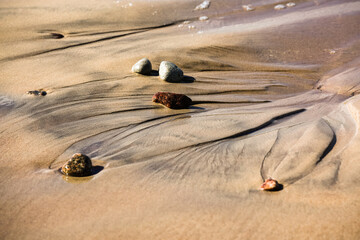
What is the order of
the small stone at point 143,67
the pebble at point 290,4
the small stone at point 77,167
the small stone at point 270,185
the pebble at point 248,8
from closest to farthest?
1. the small stone at point 270,185
2. the small stone at point 77,167
3. the small stone at point 143,67
4. the pebble at point 248,8
5. the pebble at point 290,4

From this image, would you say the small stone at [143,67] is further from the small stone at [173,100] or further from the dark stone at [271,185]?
the dark stone at [271,185]

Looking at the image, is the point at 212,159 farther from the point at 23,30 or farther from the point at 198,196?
the point at 23,30

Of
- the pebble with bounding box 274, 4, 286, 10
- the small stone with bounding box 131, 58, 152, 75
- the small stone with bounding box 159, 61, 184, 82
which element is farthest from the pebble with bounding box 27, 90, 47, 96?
the pebble with bounding box 274, 4, 286, 10

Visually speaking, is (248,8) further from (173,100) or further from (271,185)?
(271,185)

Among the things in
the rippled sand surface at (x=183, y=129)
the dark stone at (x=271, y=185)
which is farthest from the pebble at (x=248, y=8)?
the dark stone at (x=271, y=185)

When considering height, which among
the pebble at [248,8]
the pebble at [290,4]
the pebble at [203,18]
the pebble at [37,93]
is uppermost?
the pebble at [290,4]

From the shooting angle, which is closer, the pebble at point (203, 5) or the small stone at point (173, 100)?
the small stone at point (173, 100)

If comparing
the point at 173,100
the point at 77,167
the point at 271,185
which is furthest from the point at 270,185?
the point at 173,100
